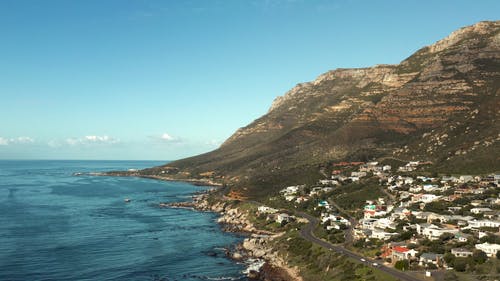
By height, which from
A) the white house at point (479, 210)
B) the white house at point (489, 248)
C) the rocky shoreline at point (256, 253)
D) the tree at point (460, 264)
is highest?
the white house at point (479, 210)

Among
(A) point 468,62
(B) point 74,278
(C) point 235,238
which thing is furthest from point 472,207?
(A) point 468,62

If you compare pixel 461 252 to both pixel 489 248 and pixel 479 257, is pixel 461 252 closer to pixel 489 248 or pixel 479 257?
pixel 479 257

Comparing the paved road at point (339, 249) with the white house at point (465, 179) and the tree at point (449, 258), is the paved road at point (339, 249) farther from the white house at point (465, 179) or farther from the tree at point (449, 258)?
the white house at point (465, 179)

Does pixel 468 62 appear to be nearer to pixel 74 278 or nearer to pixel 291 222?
pixel 291 222

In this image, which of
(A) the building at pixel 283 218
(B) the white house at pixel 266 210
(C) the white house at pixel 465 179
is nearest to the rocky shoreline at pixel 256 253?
(B) the white house at pixel 266 210

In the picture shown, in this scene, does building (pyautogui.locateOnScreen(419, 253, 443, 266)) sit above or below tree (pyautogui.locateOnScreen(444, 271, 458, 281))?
above

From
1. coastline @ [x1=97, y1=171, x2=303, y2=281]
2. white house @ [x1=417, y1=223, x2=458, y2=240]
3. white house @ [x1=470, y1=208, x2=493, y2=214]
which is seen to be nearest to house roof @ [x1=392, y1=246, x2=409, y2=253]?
white house @ [x1=417, y1=223, x2=458, y2=240]

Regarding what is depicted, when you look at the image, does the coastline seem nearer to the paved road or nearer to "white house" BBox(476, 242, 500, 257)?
the paved road

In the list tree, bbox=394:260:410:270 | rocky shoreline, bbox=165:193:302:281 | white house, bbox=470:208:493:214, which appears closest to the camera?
tree, bbox=394:260:410:270
